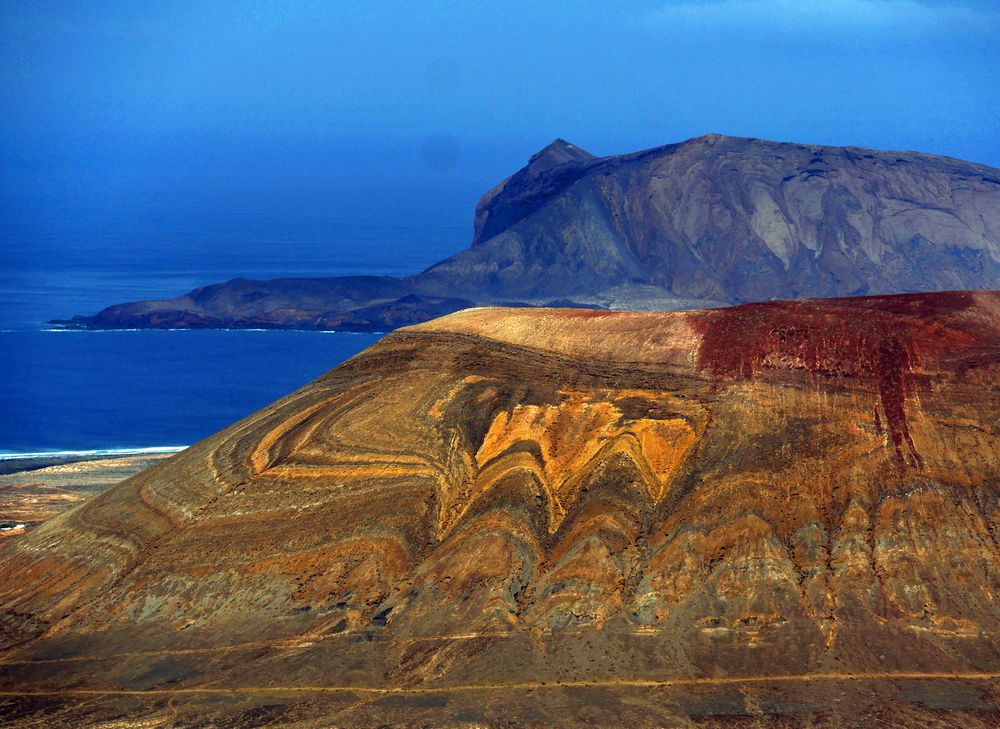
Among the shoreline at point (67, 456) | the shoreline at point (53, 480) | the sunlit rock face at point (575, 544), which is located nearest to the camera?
the sunlit rock face at point (575, 544)

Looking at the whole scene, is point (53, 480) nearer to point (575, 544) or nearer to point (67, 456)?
point (67, 456)

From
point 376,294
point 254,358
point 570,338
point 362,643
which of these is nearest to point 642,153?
point 376,294

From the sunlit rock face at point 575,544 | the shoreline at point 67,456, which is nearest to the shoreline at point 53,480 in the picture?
the shoreline at point 67,456

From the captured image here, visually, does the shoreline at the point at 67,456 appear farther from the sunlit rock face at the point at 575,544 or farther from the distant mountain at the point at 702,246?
the distant mountain at the point at 702,246

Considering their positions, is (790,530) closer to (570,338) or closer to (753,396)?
(753,396)

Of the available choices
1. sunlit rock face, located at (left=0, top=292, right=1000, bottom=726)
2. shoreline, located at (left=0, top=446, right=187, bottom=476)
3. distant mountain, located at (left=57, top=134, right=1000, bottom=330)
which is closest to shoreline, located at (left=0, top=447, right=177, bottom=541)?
shoreline, located at (left=0, top=446, right=187, bottom=476)
